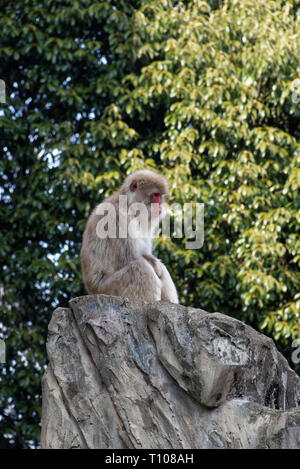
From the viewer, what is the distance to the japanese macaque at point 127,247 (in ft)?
17.3

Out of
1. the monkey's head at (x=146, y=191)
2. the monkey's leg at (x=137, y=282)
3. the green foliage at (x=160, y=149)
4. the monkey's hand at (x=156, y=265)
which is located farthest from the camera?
the green foliage at (x=160, y=149)

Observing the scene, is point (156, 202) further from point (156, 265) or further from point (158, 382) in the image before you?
point (158, 382)

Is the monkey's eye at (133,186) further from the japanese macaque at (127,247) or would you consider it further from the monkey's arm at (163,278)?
the monkey's arm at (163,278)

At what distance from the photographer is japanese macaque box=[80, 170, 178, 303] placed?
207 inches

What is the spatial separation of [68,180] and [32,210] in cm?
68

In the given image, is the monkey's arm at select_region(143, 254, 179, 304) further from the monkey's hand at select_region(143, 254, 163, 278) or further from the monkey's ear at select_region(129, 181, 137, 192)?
the monkey's ear at select_region(129, 181, 137, 192)

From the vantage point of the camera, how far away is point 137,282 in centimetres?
524

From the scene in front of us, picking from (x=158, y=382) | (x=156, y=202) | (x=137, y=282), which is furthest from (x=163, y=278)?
(x=158, y=382)

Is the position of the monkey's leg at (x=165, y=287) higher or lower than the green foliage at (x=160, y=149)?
lower

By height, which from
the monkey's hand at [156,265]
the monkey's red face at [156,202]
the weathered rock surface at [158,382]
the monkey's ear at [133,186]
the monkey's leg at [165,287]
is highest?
the monkey's ear at [133,186]

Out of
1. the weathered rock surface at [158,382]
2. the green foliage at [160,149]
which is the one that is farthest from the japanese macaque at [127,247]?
the green foliage at [160,149]

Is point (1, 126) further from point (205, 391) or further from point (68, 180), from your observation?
point (205, 391)

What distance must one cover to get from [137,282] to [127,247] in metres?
0.33

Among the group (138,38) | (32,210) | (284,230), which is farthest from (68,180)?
(284,230)
